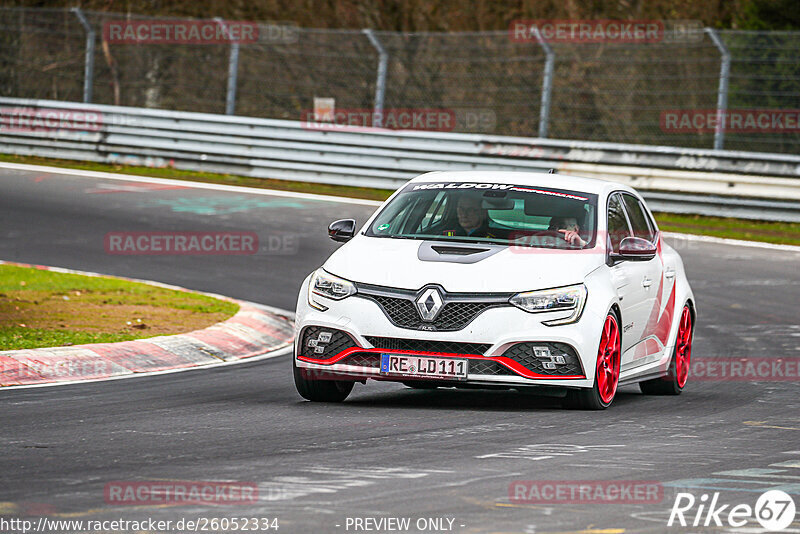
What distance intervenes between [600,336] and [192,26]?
22504 mm

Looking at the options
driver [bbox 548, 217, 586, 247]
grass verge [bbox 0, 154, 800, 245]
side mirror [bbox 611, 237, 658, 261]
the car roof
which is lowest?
grass verge [bbox 0, 154, 800, 245]

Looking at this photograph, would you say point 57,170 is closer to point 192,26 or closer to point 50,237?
point 192,26

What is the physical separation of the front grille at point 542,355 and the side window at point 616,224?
1.25m

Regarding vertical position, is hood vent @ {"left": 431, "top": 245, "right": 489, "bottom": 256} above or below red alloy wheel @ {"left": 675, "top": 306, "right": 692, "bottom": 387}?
above

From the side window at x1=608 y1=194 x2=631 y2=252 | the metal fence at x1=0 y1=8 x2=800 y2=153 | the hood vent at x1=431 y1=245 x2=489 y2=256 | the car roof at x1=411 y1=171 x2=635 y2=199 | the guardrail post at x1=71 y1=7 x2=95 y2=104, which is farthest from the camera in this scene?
the guardrail post at x1=71 y1=7 x2=95 y2=104

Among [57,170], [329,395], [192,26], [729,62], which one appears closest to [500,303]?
[329,395]

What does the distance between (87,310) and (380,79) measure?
43.1ft

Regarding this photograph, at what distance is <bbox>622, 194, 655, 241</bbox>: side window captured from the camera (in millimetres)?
10938

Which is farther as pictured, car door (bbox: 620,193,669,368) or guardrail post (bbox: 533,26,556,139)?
guardrail post (bbox: 533,26,556,139)

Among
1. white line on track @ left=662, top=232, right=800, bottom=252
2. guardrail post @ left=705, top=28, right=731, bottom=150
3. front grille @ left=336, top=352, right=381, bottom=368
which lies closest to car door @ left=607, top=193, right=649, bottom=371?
front grille @ left=336, top=352, right=381, bottom=368

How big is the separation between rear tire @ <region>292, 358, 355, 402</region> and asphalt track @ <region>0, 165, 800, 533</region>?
0.40 feet

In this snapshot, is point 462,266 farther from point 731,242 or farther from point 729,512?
point 731,242

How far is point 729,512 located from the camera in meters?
6.07

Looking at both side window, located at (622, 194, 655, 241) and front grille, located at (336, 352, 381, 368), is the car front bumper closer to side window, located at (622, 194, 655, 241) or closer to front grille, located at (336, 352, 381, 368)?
front grille, located at (336, 352, 381, 368)
